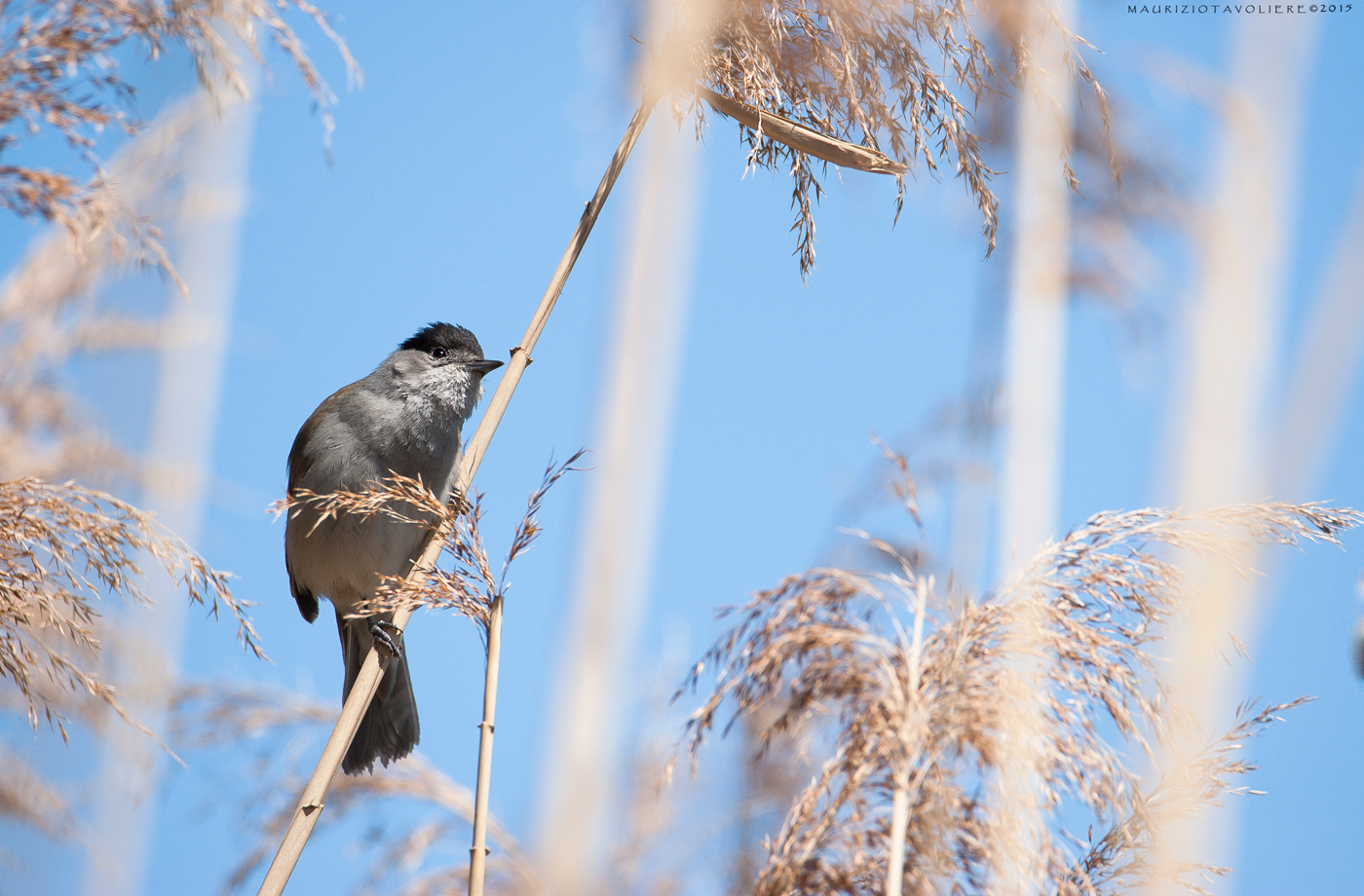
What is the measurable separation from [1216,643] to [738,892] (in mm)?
1666

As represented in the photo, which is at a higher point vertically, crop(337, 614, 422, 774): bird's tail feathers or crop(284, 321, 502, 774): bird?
crop(284, 321, 502, 774): bird

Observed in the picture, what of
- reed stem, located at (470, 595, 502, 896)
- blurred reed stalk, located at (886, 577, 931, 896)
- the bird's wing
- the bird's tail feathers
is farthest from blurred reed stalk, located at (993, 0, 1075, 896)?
the bird's wing

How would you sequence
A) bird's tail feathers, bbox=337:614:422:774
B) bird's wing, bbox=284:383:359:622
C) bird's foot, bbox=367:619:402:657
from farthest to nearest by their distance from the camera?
bird's wing, bbox=284:383:359:622 < bird's tail feathers, bbox=337:614:422:774 < bird's foot, bbox=367:619:402:657

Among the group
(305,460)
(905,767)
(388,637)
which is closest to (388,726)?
(388,637)

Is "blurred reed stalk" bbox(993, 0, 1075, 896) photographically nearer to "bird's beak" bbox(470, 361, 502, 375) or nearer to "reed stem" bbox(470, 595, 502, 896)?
"reed stem" bbox(470, 595, 502, 896)

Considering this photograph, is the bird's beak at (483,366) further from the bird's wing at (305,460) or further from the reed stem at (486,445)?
the reed stem at (486,445)

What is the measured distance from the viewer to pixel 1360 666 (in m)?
1.10

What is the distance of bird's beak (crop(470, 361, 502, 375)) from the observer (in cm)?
335

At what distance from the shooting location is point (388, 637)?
2.60 metres

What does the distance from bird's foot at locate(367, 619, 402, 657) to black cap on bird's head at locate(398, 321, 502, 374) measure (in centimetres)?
103

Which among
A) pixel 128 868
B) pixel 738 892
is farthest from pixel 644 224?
pixel 738 892

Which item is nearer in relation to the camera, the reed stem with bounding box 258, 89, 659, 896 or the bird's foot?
the reed stem with bounding box 258, 89, 659, 896

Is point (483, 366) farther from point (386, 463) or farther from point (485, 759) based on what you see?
point (485, 759)

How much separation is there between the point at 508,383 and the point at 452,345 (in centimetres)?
194
